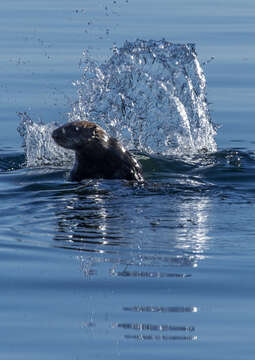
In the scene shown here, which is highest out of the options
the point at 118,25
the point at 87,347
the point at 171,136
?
the point at 118,25

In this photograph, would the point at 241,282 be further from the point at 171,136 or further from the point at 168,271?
the point at 171,136

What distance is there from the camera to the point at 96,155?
11.0 meters

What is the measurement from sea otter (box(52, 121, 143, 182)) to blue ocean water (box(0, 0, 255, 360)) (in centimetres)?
30

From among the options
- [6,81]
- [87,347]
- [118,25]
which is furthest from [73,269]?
[118,25]

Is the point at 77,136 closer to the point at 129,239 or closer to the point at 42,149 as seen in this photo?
the point at 42,149

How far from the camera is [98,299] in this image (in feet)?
21.3

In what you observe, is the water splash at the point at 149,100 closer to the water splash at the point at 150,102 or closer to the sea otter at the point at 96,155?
the water splash at the point at 150,102

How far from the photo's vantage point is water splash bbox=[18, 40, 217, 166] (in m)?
13.8

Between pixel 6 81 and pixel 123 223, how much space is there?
9.03m

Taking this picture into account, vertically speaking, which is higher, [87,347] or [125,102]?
[125,102]

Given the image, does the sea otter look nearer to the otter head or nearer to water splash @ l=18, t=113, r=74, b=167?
the otter head

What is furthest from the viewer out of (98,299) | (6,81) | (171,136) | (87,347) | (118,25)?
(118,25)

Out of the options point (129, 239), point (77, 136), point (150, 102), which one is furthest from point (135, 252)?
point (150, 102)

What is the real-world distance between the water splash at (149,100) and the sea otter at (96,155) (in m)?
2.60
